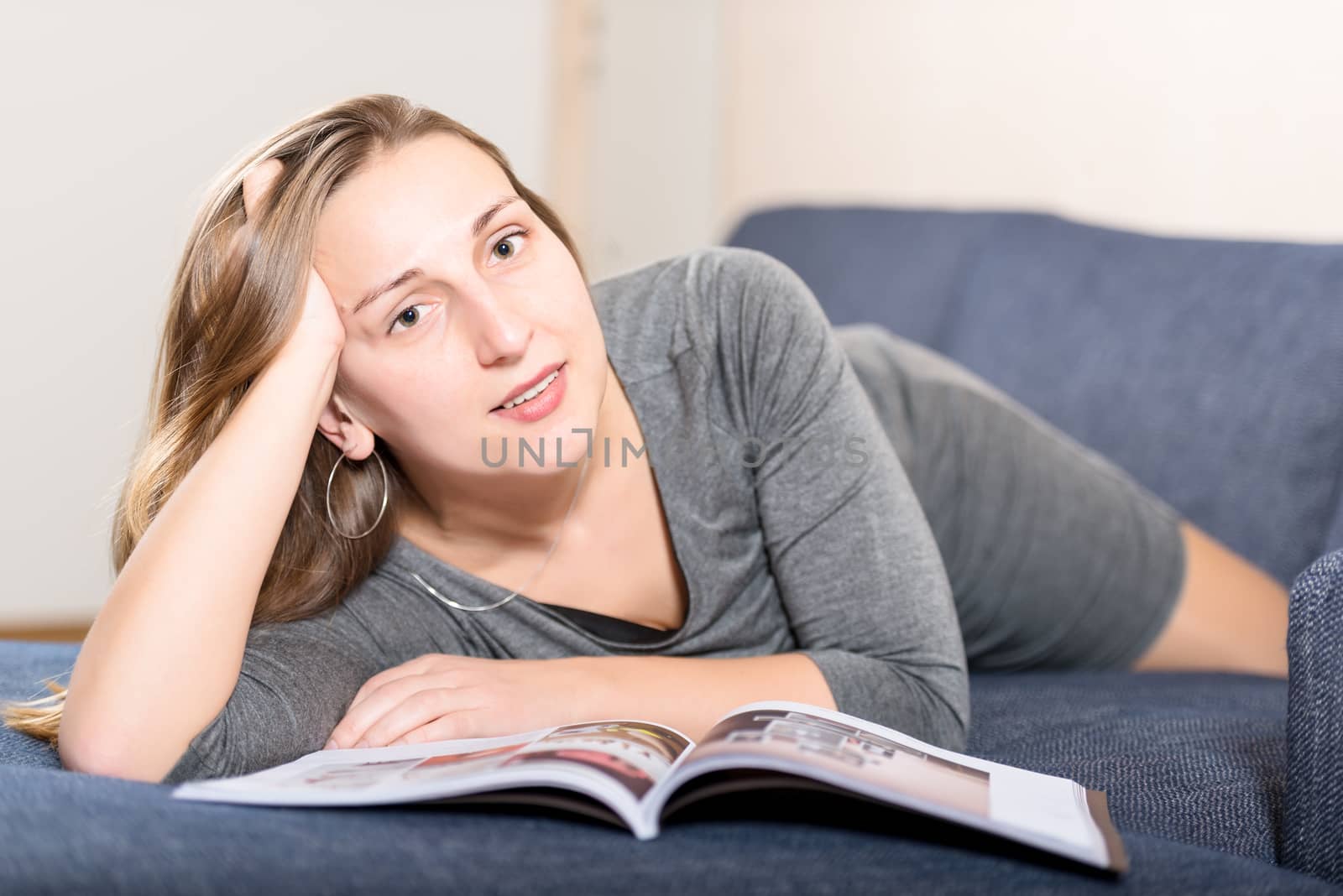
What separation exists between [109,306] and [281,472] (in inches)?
108

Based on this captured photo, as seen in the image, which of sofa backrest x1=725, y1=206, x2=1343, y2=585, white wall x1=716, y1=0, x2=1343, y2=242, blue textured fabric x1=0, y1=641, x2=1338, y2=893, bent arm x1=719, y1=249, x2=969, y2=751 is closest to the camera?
blue textured fabric x1=0, y1=641, x2=1338, y2=893

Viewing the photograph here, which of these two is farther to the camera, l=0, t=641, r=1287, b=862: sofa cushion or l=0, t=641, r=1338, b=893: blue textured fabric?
l=0, t=641, r=1287, b=862: sofa cushion

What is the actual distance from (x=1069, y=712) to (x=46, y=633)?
3.14 meters

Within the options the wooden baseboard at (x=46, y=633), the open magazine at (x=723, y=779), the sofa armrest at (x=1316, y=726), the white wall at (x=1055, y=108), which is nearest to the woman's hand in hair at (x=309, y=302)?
the open magazine at (x=723, y=779)

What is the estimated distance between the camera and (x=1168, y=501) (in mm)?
1810

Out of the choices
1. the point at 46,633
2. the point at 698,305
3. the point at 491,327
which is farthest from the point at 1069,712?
the point at 46,633

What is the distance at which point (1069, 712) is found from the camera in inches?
55.3


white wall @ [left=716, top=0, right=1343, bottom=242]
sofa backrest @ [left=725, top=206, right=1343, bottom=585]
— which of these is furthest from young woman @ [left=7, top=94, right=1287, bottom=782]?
white wall @ [left=716, top=0, right=1343, bottom=242]

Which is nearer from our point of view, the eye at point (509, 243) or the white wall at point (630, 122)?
the eye at point (509, 243)

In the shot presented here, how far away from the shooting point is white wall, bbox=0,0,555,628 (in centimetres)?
347

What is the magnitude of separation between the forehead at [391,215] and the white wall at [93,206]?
92.7 inches

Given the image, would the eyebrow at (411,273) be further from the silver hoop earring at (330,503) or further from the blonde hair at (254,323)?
the silver hoop earring at (330,503)

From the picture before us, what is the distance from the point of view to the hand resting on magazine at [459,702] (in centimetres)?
112

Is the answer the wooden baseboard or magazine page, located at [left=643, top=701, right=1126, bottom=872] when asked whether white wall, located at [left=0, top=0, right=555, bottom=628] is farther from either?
magazine page, located at [left=643, top=701, right=1126, bottom=872]
